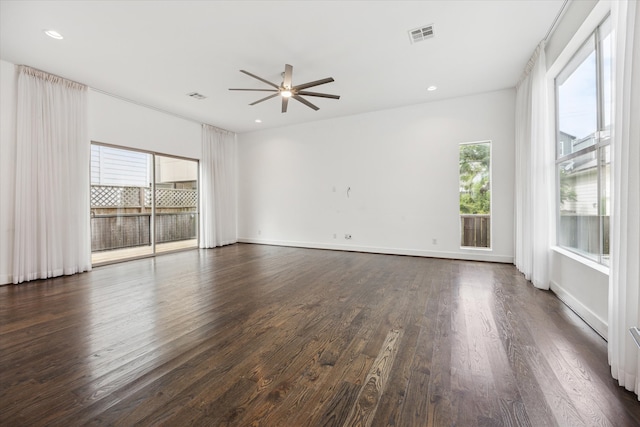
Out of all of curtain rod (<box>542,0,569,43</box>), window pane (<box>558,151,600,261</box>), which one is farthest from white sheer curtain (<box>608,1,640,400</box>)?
curtain rod (<box>542,0,569,43</box>)

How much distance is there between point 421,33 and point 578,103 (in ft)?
6.15

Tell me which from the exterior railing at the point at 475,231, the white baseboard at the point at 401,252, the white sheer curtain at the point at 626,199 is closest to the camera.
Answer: the white sheer curtain at the point at 626,199

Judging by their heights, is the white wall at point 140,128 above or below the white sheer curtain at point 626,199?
above

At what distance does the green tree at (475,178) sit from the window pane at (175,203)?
6250mm

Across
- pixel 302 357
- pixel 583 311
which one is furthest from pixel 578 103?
pixel 302 357

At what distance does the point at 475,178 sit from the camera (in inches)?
208

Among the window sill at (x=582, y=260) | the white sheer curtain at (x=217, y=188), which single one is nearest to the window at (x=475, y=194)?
the window sill at (x=582, y=260)

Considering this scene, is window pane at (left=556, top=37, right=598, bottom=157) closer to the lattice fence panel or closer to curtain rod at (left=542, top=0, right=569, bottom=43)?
curtain rod at (left=542, top=0, right=569, bottom=43)

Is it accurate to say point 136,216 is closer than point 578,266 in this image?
No

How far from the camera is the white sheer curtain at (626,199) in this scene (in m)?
1.50

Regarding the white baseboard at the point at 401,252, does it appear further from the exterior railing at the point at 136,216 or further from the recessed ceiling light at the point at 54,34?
the recessed ceiling light at the point at 54,34

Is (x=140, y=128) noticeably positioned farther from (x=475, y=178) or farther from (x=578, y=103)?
(x=578, y=103)

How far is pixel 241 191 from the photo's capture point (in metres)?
7.80

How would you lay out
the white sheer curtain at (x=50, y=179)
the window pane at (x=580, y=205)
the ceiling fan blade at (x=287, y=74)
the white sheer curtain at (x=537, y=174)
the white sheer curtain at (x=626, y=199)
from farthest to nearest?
the white sheer curtain at (x=50, y=179), the ceiling fan blade at (x=287, y=74), the white sheer curtain at (x=537, y=174), the window pane at (x=580, y=205), the white sheer curtain at (x=626, y=199)
